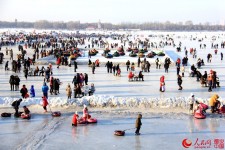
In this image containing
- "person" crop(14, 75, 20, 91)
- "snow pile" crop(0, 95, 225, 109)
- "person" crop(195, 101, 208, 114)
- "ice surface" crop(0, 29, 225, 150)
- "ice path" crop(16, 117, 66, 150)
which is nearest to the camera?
"ice path" crop(16, 117, 66, 150)

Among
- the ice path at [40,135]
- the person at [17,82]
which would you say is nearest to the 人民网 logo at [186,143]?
the ice path at [40,135]

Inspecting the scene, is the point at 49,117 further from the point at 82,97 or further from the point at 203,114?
the point at 203,114

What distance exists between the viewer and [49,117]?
51.4ft

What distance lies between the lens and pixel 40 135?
1295 cm

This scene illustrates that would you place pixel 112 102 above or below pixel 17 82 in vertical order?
below

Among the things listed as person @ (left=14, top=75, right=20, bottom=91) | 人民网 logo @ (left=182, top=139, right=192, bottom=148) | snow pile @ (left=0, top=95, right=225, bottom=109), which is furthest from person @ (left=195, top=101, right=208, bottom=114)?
person @ (left=14, top=75, right=20, bottom=91)

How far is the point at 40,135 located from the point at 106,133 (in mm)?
2199

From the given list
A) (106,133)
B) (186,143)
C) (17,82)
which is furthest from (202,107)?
(17,82)

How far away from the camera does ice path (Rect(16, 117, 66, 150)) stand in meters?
11.8

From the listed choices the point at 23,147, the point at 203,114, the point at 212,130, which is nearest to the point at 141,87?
the point at 203,114

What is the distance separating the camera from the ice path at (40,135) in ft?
→ 38.7

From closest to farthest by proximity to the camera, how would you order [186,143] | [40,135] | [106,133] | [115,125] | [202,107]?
[186,143] → [40,135] → [106,133] → [115,125] → [202,107]

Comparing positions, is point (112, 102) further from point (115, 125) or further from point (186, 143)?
point (186, 143)

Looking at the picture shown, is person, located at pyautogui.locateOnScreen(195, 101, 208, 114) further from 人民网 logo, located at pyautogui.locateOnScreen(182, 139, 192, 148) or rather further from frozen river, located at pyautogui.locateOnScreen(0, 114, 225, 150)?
人民网 logo, located at pyautogui.locateOnScreen(182, 139, 192, 148)
